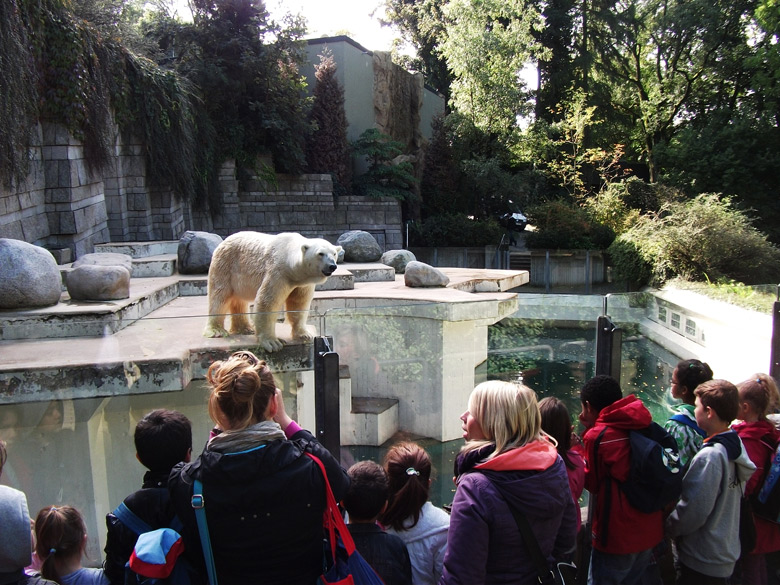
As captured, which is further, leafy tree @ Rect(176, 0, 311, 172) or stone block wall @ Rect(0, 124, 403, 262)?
leafy tree @ Rect(176, 0, 311, 172)

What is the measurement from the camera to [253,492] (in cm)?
164

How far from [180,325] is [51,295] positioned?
252 cm

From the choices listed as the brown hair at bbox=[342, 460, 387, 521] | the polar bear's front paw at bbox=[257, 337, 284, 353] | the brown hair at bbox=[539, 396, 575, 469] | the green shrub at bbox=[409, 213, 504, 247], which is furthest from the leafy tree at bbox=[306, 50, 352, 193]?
the brown hair at bbox=[342, 460, 387, 521]

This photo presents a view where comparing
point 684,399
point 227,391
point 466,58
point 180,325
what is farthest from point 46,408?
point 466,58

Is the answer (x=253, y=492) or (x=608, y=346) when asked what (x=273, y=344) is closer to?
(x=253, y=492)

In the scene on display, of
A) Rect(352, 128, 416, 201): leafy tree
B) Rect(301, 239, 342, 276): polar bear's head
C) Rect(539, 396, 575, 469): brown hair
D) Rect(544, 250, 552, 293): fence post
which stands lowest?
Rect(544, 250, 552, 293): fence post

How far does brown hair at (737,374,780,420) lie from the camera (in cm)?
239

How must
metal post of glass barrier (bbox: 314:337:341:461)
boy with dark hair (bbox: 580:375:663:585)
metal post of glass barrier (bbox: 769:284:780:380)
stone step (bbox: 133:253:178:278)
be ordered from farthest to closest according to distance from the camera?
1. stone step (bbox: 133:253:178:278)
2. metal post of glass barrier (bbox: 769:284:780:380)
3. metal post of glass barrier (bbox: 314:337:341:461)
4. boy with dark hair (bbox: 580:375:663:585)

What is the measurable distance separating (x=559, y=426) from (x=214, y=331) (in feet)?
5.85

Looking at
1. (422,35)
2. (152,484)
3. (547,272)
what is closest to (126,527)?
(152,484)

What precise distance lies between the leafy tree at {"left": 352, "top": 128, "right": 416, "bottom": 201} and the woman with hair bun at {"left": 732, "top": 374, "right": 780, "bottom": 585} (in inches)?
550

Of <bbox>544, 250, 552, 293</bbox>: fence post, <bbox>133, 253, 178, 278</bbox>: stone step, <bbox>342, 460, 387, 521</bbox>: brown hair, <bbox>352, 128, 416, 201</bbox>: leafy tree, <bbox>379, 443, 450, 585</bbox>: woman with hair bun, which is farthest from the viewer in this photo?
<bbox>352, 128, 416, 201</bbox>: leafy tree

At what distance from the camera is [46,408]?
2703mm

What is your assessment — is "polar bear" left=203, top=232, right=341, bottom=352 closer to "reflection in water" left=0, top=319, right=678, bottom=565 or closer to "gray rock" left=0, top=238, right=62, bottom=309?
"reflection in water" left=0, top=319, right=678, bottom=565
